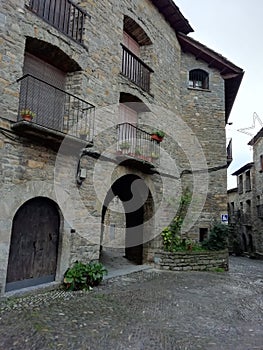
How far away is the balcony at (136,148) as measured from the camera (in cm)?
777

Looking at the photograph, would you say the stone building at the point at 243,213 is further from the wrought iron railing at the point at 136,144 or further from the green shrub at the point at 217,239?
the wrought iron railing at the point at 136,144

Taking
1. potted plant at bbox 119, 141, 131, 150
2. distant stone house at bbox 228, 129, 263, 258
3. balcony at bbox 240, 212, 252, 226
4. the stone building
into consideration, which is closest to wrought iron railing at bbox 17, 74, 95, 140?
potted plant at bbox 119, 141, 131, 150

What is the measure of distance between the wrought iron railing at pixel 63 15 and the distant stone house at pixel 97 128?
1.1 inches

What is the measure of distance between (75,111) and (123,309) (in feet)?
14.7

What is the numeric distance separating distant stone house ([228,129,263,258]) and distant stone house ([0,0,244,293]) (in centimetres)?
917

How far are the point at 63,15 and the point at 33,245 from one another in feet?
18.3

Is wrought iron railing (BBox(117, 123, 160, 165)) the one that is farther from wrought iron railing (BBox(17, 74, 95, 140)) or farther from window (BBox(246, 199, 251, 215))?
window (BBox(246, 199, 251, 215))

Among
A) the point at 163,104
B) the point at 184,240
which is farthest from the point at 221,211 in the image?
the point at 163,104

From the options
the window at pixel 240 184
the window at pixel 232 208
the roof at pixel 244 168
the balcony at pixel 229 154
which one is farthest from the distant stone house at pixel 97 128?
the window at pixel 232 208

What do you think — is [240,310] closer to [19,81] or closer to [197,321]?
[197,321]

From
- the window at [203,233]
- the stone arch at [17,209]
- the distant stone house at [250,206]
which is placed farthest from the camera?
the distant stone house at [250,206]

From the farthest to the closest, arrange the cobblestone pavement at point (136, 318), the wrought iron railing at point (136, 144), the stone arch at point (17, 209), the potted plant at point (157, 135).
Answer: the potted plant at point (157, 135)
the wrought iron railing at point (136, 144)
the stone arch at point (17, 209)
the cobblestone pavement at point (136, 318)

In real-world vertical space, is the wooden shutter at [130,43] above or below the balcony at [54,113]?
above

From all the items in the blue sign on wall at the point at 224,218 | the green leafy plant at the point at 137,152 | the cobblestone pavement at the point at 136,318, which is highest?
the green leafy plant at the point at 137,152
